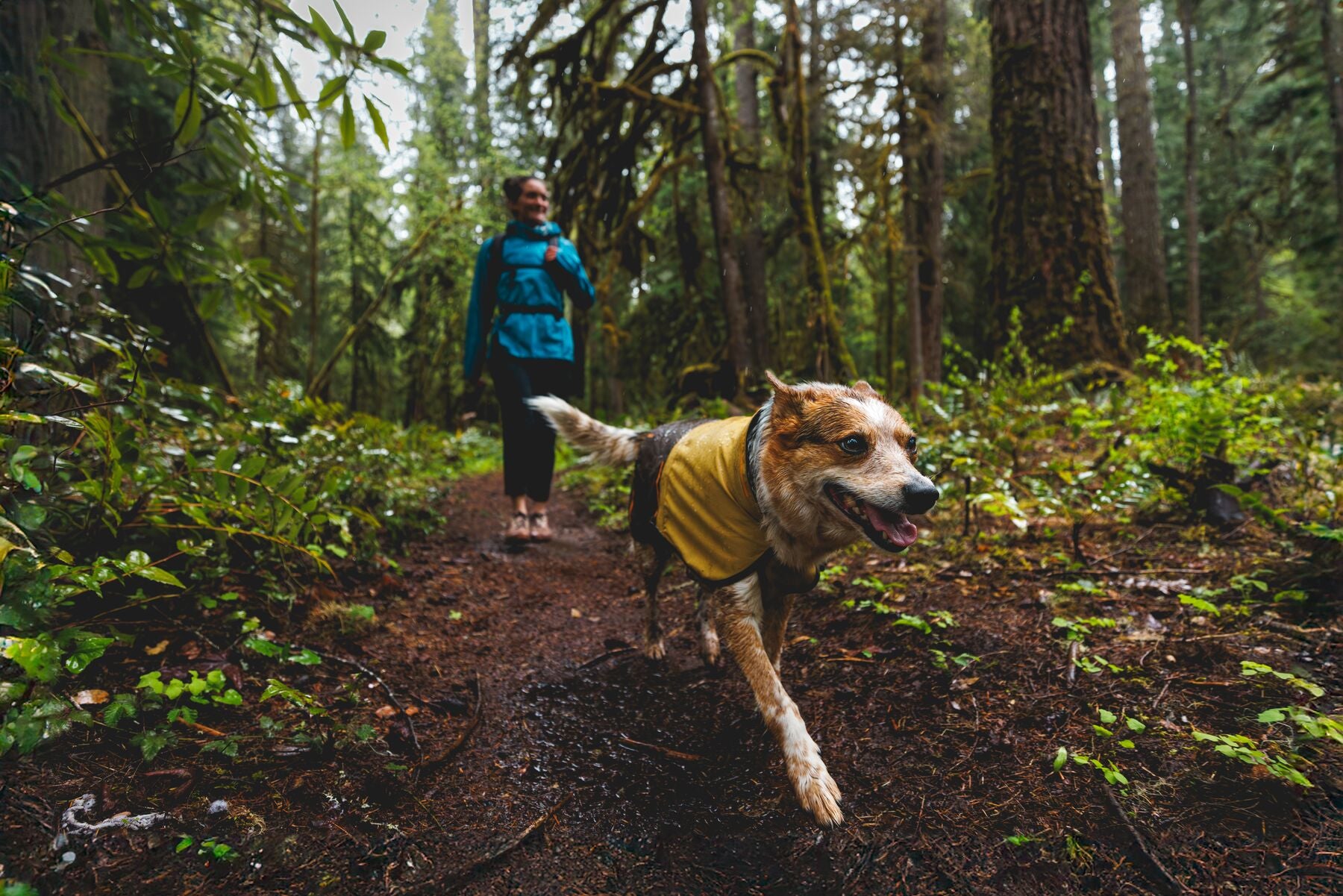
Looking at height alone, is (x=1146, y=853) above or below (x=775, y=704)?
below

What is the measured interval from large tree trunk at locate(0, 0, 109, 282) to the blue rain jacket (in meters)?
2.41

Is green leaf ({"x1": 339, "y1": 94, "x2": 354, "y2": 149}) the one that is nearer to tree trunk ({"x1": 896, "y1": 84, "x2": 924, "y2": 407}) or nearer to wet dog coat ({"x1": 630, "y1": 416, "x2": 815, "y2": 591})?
wet dog coat ({"x1": 630, "y1": 416, "x2": 815, "y2": 591})

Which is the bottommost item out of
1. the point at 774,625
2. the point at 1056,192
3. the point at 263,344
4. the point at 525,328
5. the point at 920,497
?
the point at 774,625

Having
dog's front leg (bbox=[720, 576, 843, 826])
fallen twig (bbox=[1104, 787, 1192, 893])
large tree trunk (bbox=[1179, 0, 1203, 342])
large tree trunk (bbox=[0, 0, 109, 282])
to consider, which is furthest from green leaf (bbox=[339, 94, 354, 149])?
large tree trunk (bbox=[1179, 0, 1203, 342])

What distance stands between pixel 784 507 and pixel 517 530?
3386mm

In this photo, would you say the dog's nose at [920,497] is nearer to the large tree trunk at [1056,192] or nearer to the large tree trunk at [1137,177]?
the large tree trunk at [1056,192]

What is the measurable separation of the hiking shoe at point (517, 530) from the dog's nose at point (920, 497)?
3.82 metres

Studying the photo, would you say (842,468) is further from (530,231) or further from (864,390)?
(530,231)

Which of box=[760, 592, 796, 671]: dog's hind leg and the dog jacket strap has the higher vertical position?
the dog jacket strap

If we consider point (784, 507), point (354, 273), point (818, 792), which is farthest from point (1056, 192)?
point (354, 273)

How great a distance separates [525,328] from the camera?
5.20 meters

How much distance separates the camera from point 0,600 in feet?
5.67

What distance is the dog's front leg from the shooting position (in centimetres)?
211

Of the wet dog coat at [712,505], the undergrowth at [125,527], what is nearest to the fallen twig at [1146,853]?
the wet dog coat at [712,505]
